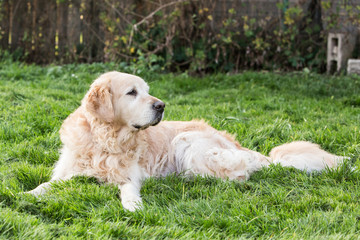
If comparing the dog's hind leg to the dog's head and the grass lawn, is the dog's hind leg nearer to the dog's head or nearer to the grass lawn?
the grass lawn

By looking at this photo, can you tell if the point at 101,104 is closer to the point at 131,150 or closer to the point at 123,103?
the point at 123,103

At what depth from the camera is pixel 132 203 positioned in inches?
120

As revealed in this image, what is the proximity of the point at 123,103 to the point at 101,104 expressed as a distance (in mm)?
169

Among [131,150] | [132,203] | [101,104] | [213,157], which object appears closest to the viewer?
[132,203]

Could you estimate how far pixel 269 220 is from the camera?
279 cm

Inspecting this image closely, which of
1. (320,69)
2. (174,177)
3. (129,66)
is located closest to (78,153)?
(174,177)

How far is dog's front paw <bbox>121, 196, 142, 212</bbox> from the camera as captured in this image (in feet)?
9.74

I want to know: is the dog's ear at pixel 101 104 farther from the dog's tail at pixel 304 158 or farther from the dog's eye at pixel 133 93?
the dog's tail at pixel 304 158

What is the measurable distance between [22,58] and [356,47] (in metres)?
6.68

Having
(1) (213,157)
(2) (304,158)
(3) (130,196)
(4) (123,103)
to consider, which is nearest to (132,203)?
(3) (130,196)

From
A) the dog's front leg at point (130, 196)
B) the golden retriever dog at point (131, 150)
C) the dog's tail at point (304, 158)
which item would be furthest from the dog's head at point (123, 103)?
the dog's tail at point (304, 158)

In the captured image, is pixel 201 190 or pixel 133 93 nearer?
pixel 201 190

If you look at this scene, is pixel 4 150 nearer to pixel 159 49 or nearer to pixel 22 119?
pixel 22 119

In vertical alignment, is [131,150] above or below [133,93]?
→ below
